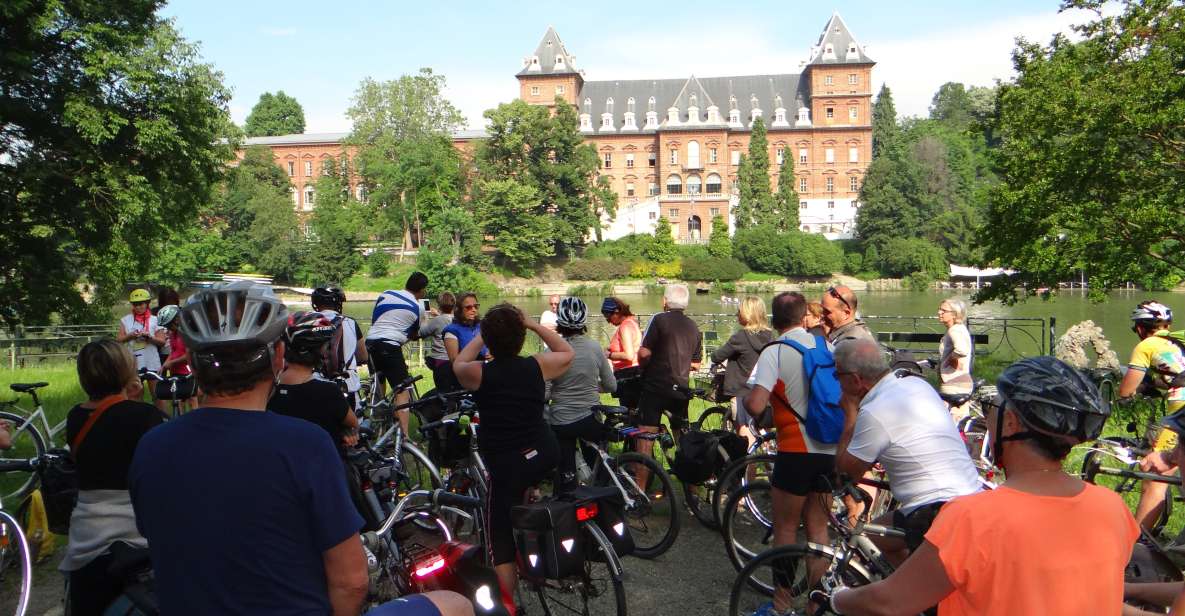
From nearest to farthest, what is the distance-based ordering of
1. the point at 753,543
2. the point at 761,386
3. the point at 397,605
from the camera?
the point at 397,605
the point at 761,386
the point at 753,543

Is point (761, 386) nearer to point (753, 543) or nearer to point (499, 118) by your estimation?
point (753, 543)

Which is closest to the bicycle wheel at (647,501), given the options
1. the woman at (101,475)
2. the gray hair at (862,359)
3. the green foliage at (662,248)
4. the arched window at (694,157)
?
the gray hair at (862,359)

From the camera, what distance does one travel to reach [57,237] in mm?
13930

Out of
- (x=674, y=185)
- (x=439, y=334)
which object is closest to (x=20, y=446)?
(x=439, y=334)

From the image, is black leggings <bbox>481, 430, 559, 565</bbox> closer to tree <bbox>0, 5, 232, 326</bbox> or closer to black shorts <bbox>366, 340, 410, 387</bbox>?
black shorts <bbox>366, 340, 410, 387</bbox>

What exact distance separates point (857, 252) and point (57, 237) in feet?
226

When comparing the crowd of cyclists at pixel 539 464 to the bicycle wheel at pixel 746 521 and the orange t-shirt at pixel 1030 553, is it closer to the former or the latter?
the orange t-shirt at pixel 1030 553

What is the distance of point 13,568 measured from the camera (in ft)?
Result: 18.1

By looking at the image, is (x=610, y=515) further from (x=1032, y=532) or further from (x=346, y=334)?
(x=346, y=334)

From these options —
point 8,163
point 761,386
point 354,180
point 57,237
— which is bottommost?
point 761,386

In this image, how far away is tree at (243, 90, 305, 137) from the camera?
347 ft

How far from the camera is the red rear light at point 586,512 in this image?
402 cm

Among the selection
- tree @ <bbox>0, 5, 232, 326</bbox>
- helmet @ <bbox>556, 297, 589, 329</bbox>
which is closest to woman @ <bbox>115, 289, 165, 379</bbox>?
helmet @ <bbox>556, 297, 589, 329</bbox>

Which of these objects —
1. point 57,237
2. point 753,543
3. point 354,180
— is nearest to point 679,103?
point 354,180
